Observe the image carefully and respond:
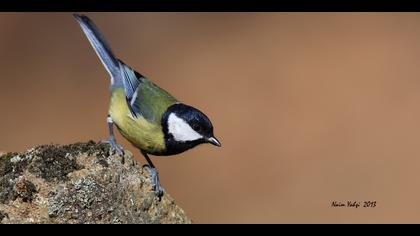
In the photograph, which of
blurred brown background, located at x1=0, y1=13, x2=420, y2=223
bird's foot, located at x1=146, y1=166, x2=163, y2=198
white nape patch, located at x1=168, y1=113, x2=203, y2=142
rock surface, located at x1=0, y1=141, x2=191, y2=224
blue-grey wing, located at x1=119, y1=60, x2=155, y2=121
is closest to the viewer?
rock surface, located at x1=0, y1=141, x2=191, y2=224

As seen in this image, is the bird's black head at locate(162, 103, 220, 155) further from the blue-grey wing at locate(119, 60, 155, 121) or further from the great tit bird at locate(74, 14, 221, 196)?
the blue-grey wing at locate(119, 60, 155, 121)

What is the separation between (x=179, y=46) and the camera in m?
8.73

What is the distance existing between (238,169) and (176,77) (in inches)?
66.6

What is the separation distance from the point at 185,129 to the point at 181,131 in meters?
0.03

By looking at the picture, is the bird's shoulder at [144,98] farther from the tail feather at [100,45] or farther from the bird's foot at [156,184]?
the bird's foot at [156,184]

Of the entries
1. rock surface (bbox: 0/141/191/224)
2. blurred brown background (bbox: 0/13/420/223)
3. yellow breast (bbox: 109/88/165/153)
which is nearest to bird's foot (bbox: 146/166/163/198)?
rock surface (bbox: 0/141/191/224)

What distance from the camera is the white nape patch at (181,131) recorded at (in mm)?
4281

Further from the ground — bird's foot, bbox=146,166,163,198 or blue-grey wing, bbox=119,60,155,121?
blue-grey wing, bbox=119,60,155,121

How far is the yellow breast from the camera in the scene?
14.3 feet

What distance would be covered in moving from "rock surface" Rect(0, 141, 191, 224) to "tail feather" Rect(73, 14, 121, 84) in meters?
1.38

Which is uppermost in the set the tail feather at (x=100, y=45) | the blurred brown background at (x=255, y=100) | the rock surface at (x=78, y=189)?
the tail feather at (x=100, y=45)

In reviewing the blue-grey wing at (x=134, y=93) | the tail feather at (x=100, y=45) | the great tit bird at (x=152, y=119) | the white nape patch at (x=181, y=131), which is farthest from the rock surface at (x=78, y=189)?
the tail feather at (x=100, y=45)
